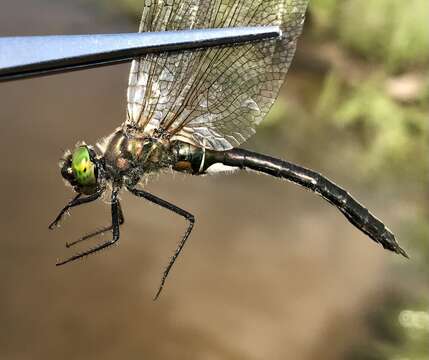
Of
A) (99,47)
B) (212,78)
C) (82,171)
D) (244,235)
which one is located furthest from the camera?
(244,235)

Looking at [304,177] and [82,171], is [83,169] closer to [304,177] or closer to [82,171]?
[82,171]

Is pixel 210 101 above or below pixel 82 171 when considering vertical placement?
above

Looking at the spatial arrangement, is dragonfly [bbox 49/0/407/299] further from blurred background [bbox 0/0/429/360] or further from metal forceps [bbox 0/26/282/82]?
blurred background [bbox 0/0/429/360]

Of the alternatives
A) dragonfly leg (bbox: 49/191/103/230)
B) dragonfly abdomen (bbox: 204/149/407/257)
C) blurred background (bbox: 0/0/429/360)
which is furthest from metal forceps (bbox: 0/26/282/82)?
blurred background (bbox: 0/0/429/360)

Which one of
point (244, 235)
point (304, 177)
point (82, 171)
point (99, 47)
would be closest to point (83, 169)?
point (82, 171)

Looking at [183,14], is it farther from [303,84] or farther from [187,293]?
[303,84]

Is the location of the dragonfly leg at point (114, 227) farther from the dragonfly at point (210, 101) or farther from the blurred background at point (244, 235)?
the blurred background at point (244, 235)
